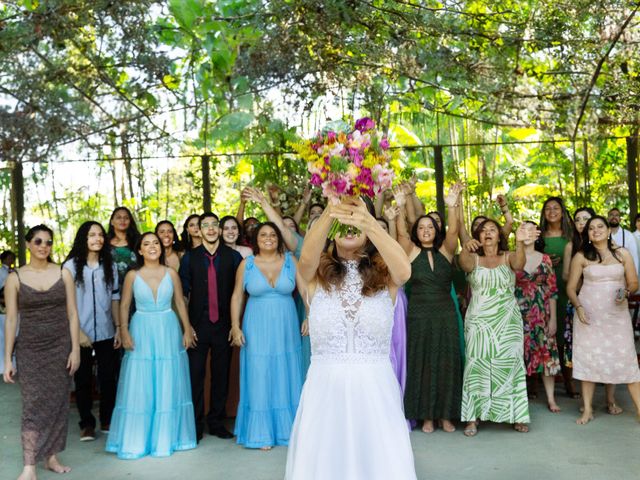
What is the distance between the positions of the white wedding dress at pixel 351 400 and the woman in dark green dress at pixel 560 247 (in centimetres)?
467

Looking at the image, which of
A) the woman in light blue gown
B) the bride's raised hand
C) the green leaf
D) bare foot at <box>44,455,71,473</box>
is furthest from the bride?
the green leaf

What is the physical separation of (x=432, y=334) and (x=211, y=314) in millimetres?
1849

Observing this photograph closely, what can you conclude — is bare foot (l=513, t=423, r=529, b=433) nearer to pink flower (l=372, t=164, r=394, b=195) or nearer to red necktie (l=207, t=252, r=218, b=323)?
red necktie (l=207, t=252, r=218, b=323)

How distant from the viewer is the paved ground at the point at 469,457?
5.68 metres

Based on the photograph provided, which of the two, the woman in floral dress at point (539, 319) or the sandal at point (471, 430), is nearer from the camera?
the sandal at point (471, 430)

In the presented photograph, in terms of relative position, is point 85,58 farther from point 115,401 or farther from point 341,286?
point 341,286

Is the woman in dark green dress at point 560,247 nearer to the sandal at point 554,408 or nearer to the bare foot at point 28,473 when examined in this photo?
the sandal at point 554,408

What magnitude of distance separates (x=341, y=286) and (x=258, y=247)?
123 inches

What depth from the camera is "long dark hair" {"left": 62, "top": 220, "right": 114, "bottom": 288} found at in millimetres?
→ 6875

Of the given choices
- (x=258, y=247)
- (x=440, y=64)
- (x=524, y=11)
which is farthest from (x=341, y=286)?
(x=524, y=11)

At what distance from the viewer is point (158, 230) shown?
7.75 meters

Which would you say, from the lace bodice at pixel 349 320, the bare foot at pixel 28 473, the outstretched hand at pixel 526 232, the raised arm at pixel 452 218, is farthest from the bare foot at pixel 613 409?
the bare foot at pixel 28 473

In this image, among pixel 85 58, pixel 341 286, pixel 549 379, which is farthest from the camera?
pixel 85 58

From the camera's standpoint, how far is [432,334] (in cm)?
695
